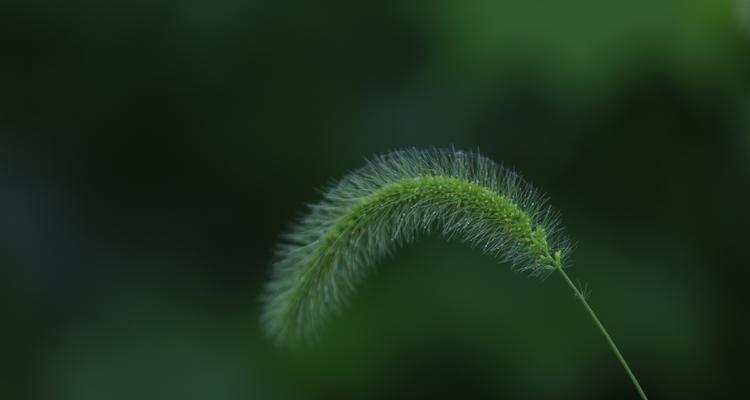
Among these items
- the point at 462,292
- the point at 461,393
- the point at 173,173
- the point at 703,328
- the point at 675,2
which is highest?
the point at 173,173

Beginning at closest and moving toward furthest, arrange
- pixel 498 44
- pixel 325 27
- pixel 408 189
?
pixel 408 189, pixel 498 44, pixel 325 27

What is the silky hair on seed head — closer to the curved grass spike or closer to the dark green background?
the curved grass spike

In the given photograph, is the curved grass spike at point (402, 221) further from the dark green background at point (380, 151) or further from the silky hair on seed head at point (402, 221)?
the dark green background at point (380, 151)

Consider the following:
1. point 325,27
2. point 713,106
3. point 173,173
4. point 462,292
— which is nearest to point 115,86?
point 173,173

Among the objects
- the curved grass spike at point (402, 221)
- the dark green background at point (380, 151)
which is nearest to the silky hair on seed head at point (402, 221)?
the curved grass spike at point (402, 221)

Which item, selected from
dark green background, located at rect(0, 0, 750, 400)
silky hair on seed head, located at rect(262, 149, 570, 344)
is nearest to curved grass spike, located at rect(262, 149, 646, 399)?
silky hair on seed head, located at rect(262, 149, 570, 344)

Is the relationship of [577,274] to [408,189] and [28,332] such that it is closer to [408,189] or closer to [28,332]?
[28,332]

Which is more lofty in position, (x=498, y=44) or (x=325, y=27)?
(x=325, y=27)

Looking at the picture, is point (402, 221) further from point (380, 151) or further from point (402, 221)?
point (380, 151)

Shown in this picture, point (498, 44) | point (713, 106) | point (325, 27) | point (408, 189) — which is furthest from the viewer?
point (325, 27)
